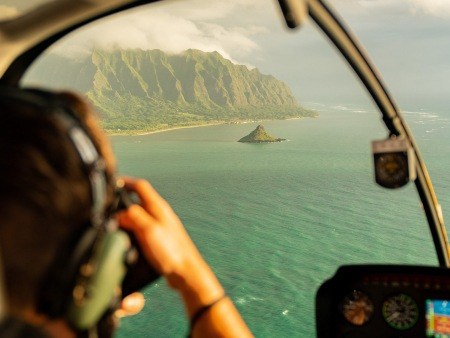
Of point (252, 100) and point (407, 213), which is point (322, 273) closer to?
point (407, 213)

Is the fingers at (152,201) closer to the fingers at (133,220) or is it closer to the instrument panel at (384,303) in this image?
the fingers at (133,220)

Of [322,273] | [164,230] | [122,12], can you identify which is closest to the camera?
[164,230]

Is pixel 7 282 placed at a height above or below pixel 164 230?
above

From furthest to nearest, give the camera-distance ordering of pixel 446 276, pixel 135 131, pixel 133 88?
pixel 133 88, pixel 135 131, pixel 446 276

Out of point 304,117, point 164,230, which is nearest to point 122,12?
point 164,230

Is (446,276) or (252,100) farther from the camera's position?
(252,100)

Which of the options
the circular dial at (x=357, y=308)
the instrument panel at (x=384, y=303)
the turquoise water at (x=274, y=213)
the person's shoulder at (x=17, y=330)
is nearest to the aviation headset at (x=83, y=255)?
the person's shoulder at (x=17, y=330)

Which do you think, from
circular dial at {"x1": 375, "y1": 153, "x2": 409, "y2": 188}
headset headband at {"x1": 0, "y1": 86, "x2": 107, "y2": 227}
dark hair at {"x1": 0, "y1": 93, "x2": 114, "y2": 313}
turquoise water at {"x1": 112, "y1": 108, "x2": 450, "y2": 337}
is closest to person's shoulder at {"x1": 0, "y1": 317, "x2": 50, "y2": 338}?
dark hair at {"x1": 0, "y1": 93, "x2": 114, "y2": 313}
